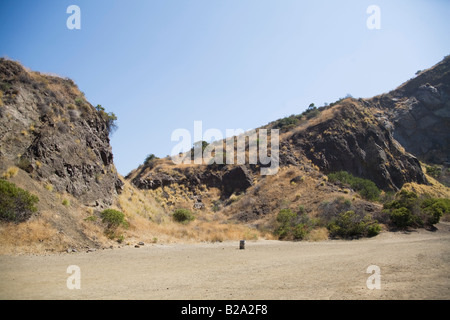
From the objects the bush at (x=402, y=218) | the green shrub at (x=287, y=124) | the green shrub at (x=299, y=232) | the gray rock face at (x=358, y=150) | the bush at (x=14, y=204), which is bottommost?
the green shrub at (x=299, y=232)

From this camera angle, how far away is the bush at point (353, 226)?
910 inches

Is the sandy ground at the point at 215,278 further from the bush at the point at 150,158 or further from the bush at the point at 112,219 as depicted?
the bush at the point at 150,158

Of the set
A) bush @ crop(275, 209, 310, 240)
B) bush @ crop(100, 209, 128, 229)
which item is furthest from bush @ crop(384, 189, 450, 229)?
bush @ crop(100, 209, 128, 229)

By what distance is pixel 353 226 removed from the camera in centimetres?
2389

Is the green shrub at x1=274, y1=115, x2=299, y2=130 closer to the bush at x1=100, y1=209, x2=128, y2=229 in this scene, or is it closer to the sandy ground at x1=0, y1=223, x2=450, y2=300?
the bush at x1=100, y1=209, x2=128, y2=229

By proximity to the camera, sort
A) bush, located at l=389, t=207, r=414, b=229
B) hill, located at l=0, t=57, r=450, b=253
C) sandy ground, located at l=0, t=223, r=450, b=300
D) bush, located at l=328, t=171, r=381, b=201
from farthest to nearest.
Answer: bush, located at l=328, t=171, r=381, b=201 → bush, located at l=389, t=207, r=414, b=229 → hill, located at l=0, t=57, r=450, b=253 → sandy ground, located at l=0, t=223, r=450, b=300

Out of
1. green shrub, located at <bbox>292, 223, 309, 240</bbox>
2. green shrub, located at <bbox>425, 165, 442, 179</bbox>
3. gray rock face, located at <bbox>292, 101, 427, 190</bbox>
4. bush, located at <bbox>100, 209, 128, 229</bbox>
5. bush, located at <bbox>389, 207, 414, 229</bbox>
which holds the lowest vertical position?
green shrub, located at <bbox>292, 223, 309, 240</bbox>

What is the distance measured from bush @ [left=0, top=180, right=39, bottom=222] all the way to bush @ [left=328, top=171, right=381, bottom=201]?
33.6 metres

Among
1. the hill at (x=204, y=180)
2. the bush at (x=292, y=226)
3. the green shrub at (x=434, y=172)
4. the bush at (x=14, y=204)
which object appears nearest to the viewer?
the bush at (x=14, y=204)

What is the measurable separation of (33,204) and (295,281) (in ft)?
43.0

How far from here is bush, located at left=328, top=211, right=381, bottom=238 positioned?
23109 mm

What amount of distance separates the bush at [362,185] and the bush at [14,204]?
110 feet

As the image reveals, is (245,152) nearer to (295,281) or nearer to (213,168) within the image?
(213,168)

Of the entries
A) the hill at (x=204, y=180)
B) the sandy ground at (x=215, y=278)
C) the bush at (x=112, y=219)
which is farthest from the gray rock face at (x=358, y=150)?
the bush at (x=112, y=219)
